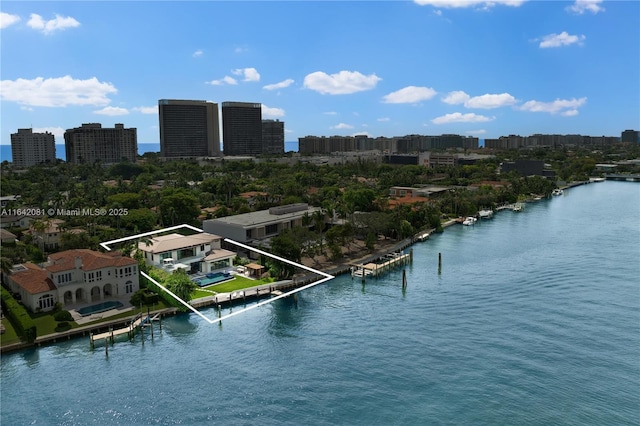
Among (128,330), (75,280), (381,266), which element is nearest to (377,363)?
(128,330)

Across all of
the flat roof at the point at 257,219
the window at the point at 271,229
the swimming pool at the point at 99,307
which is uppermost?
the flat roof at the point at 257,219

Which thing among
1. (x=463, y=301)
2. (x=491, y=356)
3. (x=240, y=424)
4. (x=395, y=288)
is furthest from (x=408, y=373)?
(x=395, y=288)

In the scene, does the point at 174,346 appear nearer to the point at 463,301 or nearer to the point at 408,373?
the point at 408,373

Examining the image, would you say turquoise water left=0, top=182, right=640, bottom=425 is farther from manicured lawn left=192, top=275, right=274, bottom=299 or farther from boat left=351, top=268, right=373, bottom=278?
manicured lawn left=192, top=275, right=274, bottom=299

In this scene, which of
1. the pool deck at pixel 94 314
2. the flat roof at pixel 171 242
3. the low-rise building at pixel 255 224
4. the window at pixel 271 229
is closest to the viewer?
the pool deck at pixel 94 314

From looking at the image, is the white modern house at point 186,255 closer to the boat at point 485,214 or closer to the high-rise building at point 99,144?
the boat at point 485,214

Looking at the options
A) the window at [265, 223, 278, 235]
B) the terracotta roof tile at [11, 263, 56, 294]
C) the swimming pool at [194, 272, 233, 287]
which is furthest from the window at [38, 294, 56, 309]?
the window at [265, 223, 278, 235]

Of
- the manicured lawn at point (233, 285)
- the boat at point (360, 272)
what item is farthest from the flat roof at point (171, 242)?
the boat at point (360, 272)
